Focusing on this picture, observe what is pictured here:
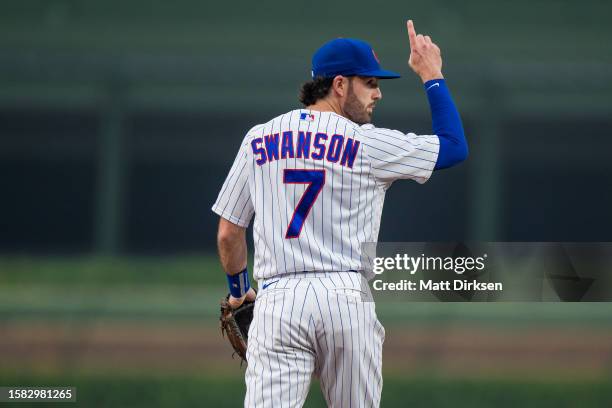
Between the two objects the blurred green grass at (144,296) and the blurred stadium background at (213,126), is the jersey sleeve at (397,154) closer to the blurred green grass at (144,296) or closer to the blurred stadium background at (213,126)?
the blurred green grass at (144,296)

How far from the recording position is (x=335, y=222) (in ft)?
5.52

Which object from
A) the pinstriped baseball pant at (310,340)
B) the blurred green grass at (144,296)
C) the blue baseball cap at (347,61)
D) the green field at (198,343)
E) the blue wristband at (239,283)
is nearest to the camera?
the pinstriped baseball pant at (310,340)

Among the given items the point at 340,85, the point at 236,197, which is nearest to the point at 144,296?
the point at 236,197

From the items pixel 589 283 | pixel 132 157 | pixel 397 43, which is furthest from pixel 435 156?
pixel 132 157

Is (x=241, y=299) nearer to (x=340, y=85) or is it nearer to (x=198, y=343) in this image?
(x=340, y=85)

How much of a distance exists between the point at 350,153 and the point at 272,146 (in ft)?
0.46

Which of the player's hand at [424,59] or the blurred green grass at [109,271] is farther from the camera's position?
the blurred green grass at [109,271]

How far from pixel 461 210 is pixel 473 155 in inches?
22.6

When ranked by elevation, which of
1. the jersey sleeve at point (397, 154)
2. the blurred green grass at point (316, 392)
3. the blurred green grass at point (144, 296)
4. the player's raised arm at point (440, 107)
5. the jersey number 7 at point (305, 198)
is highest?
the player's raised arm at point (440, 107)

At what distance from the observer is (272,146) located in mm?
1710

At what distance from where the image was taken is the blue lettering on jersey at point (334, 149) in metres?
1.69

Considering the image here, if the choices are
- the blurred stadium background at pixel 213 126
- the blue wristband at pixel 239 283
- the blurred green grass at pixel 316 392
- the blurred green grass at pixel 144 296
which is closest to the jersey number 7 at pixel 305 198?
the blue wristband at pixel 239 283

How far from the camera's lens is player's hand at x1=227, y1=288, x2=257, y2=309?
6.66 feet

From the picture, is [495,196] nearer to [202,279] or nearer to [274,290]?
[202,279]
